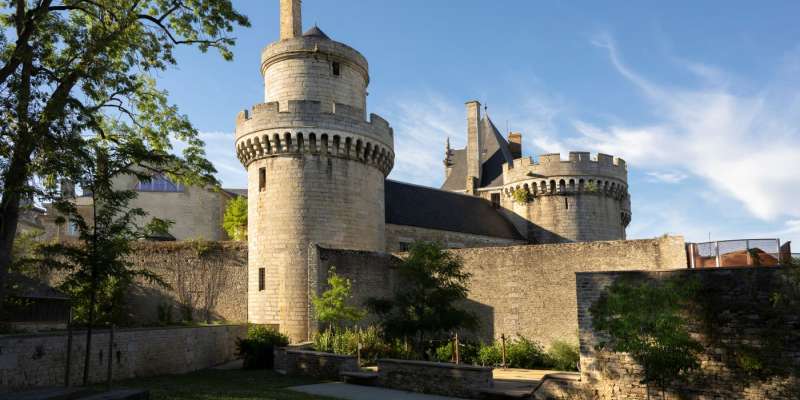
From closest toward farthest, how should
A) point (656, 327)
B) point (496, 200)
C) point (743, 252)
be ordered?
point (656, 327), point (743, 252), point (496, 200)

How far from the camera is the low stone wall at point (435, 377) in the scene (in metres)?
14.1

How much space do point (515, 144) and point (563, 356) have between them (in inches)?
998

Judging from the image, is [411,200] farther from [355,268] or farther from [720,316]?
[720,316]

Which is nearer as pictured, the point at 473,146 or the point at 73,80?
the point at 73,80

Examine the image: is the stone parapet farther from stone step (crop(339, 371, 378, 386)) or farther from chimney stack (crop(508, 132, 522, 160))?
chimney stack (crop(508, 132, 522, 160))

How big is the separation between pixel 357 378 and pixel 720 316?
8618mm

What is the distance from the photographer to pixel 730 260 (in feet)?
51.5

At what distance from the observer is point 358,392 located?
48.5 ft

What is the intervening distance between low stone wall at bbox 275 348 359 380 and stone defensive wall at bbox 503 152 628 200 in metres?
18.8

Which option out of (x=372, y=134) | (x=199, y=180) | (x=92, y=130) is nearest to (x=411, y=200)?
(x=372, y=134)

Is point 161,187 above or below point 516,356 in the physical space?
above

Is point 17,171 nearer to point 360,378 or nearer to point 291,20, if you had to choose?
point 360,378

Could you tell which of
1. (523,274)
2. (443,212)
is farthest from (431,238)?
(523,274)

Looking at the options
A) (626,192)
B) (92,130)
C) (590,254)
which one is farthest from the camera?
(626,192)
